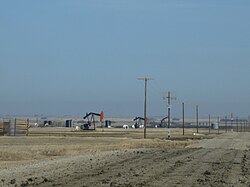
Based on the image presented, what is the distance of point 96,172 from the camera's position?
26.7 m

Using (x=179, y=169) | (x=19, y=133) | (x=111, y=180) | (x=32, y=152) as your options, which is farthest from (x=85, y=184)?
(x=19, y=133)

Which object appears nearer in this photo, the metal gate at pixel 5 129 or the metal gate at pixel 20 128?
the metal gate at pixel 5 129

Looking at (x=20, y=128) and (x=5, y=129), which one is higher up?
(x=20, y=128)

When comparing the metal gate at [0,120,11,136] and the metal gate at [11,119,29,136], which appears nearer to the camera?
the metal gate at [0,120,11,136]

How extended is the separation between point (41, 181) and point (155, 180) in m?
4.07

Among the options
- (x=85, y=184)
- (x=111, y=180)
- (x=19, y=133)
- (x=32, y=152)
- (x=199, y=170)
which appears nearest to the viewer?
(x=85, y=184)

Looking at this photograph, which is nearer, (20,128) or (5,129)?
(5,129)

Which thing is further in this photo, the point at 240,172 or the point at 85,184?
the point at 240,172

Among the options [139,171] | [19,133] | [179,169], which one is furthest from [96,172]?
[19,133]

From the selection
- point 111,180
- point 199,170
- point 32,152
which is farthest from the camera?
point 32,152

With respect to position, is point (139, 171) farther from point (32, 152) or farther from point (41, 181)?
point (32, 152)

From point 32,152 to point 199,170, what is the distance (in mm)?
17223

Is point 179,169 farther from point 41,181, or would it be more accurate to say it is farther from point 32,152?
point 32,152

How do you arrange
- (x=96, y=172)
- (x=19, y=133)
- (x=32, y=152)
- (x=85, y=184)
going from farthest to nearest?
(x=19, y=133), (x=32, y=152), (x=96, y=172), (x=85, y=184)
